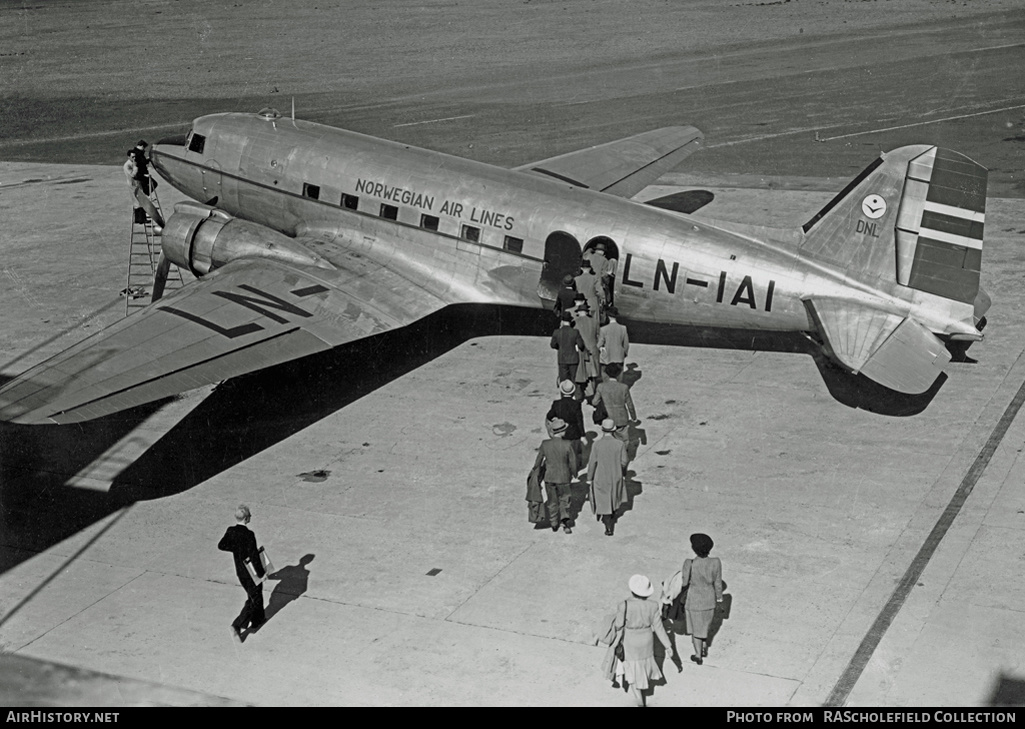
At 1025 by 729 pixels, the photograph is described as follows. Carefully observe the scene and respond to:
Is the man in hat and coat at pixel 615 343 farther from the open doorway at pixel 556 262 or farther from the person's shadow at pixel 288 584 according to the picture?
the person's shadow at pixel 288 584

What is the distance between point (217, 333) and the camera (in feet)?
61.0

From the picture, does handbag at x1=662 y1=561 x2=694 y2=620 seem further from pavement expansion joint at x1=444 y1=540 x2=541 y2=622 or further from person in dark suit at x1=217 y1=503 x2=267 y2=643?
person in dark suit at x1=217 y1=503 x2=267 y2=643

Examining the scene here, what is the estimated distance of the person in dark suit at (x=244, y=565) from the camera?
13180 millimetres

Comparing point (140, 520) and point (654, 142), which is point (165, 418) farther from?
point (654, 142)

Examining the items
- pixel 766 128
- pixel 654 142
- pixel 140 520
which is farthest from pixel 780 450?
pixel 766 128

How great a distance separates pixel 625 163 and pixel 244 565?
18.1 m

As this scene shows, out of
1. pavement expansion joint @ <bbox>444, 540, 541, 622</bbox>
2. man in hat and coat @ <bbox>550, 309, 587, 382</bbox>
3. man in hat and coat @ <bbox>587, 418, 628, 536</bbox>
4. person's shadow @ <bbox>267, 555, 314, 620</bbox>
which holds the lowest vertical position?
person's shadow @ <bbox>267, 555, 314, 620</bbox>

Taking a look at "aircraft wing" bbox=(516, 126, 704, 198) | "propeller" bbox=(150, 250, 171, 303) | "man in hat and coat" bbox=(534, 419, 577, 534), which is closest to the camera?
"man in hat and coat" bbox=(534, 419, 577, 534)

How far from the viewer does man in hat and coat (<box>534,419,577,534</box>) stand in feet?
49.4

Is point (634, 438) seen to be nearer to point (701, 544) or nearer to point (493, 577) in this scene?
point (493, 577)

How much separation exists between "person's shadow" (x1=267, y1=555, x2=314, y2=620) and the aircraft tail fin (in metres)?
10.3

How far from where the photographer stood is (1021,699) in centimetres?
1179

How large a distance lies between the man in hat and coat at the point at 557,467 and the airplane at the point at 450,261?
17.0 feet

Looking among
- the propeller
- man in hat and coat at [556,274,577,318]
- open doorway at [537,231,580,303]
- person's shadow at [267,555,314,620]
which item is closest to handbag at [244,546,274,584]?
person's shadow at [267,555,314,620]
